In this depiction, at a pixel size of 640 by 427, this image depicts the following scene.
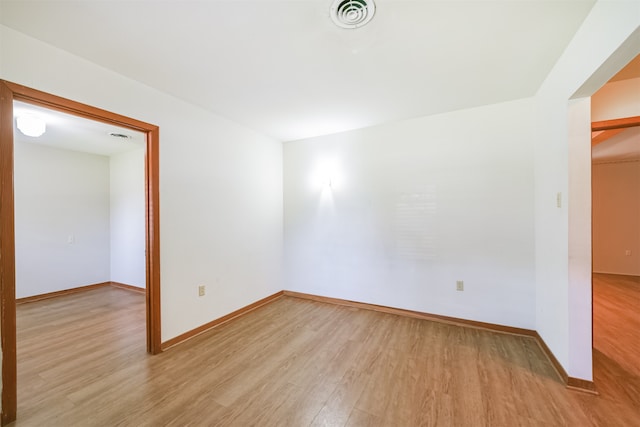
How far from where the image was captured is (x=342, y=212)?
11.2 feet

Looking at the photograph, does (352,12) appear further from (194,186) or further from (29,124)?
(29,124)

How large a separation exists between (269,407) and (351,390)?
58 cm

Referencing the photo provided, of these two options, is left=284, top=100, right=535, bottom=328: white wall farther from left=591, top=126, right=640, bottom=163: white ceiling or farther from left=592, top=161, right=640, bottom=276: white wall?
left=592, top=161, right=640, bottom=276: white wall

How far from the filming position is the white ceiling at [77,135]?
8.64 ft

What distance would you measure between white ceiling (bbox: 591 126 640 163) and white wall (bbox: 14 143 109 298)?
26.6 feet

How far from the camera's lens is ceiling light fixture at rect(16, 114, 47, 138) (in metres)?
2.49

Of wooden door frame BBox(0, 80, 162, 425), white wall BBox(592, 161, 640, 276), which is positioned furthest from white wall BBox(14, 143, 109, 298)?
white wall BBox(592, 161, 640, 276)

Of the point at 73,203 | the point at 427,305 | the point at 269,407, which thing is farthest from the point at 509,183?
the point at 73,203

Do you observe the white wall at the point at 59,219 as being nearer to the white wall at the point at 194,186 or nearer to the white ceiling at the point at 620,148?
the white wall at the point at 194,186

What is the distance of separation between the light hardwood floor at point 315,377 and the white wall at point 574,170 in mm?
361

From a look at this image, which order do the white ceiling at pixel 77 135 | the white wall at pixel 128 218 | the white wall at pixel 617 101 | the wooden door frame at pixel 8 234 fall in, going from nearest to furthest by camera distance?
the wooden door frame at pixel 8 234 → the white wall at pixel 617 101 → the white ceiling at pixel 77 135 → the white wall at pixel 128 218

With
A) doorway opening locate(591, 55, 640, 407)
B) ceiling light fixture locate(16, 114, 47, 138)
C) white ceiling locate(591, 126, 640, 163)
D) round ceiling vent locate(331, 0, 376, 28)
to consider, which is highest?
round ceiling vent locate(331, 0, 376, 28)

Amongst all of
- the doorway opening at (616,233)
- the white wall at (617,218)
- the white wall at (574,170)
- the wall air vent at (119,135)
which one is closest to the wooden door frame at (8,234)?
the wall air vent at (119,135)

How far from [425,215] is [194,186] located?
265 centimetres
